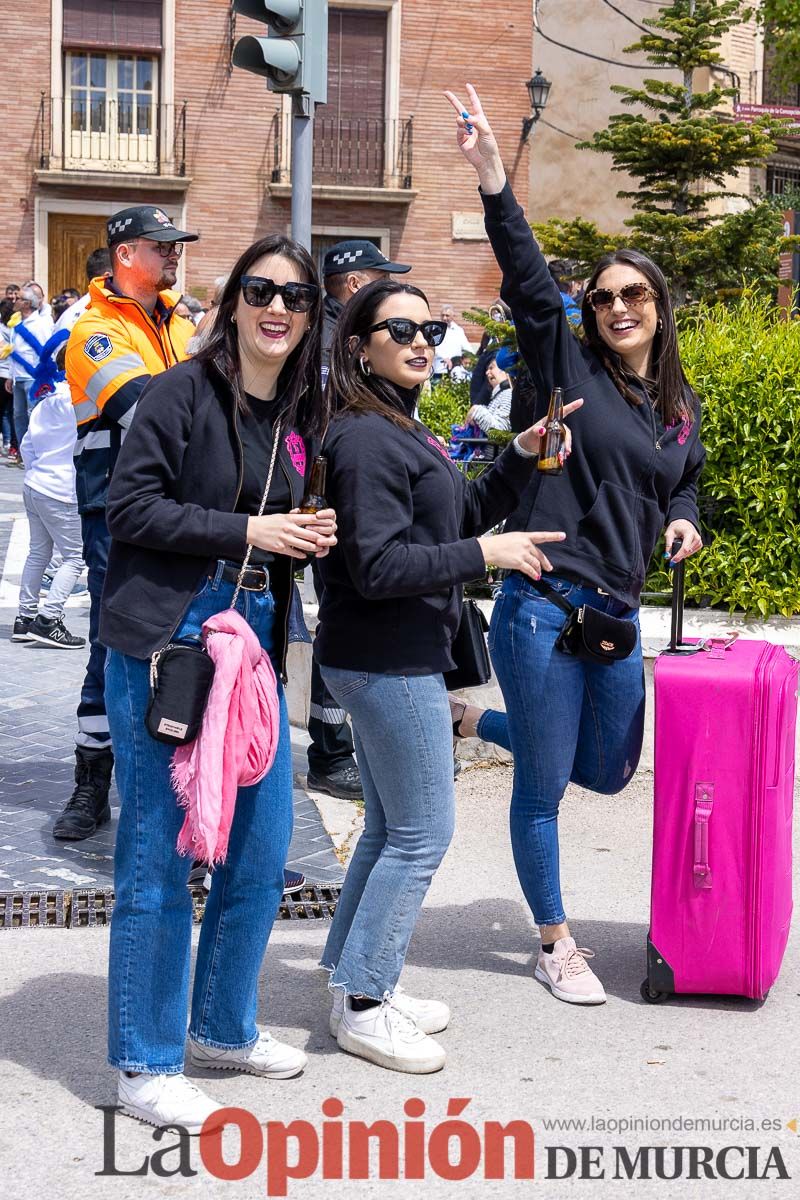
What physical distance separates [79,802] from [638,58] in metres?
24.5

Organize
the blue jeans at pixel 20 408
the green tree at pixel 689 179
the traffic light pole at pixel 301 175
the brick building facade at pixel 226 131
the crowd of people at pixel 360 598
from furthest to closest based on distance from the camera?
the brick building facade at pixel 226 131, the blue jeans at pixel 20 408, the green tree at pixel 689 179, the traffic light pole at pixel 301 175, the crowd of people at pixel 360 598

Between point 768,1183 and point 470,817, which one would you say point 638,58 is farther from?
point 768,1183

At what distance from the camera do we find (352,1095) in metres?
3.65

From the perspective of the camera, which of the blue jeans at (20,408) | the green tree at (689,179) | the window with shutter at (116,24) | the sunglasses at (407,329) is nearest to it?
the sunglasses at (407,329)

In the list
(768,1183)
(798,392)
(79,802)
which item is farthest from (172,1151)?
(798,392)

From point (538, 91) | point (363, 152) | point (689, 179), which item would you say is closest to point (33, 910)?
point (689, 179)

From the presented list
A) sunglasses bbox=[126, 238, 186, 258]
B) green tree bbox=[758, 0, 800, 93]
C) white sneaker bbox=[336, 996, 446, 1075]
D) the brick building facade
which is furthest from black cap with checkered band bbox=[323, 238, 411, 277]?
the brick building facade

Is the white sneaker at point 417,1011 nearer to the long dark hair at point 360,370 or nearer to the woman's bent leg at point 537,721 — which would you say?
the woman's bent leg at point 537,721

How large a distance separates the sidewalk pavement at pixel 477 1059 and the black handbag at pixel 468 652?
930 millimetres

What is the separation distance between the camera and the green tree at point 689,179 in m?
9.69

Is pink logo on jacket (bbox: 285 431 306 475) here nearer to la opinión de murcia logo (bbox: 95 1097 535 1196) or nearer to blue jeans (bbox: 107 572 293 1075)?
blue jeans (bbox: 107 572 293 1075)

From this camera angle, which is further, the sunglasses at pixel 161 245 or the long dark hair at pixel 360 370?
the sunglasses at pixel 161 245

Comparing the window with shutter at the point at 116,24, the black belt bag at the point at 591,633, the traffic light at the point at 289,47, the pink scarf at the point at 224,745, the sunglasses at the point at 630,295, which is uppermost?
the window with shutter at the point at 116,24

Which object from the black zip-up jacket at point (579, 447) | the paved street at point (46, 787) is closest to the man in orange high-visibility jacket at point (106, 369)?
the paved street at point (46, 787)
